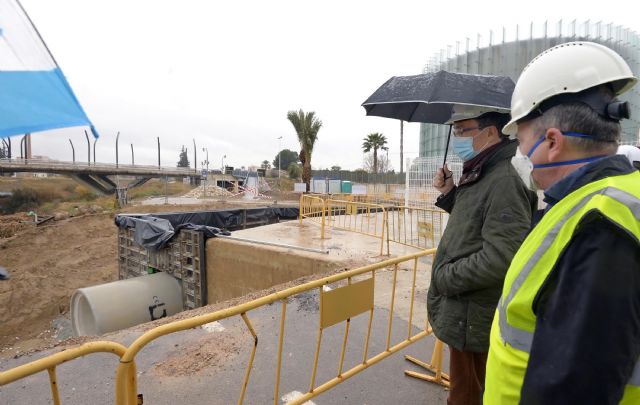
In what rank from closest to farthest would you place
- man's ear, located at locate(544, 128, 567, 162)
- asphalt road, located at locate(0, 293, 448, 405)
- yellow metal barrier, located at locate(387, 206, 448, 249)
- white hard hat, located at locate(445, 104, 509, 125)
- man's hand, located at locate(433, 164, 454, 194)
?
man's ear, located at locate(544, 128, 567, 162) → white hard hat, located at locate(445, 104, 509, 125) → man's hand, located at locate(433, 164, 454, 194) → asphalt road, located at locate(0, 293, 448, 405) → yellow metal barrier, located at locate(387, 206, 448, 249)

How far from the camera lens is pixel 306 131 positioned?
32.2 metres

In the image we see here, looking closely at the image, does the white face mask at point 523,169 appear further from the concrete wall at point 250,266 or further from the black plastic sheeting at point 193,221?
the black plastic sheeting at point 193,221

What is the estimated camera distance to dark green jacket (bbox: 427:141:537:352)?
188cm

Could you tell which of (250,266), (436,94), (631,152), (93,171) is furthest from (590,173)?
(93,171)

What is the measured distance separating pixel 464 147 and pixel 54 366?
8.59 ft

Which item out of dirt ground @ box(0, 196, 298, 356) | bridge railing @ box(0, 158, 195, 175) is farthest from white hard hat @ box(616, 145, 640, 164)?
bridge railing @ box(0, 158, 195, 175)

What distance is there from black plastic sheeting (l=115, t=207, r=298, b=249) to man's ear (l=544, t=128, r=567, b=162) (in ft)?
32.8

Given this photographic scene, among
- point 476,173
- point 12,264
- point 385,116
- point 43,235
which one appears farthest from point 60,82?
point 43,235

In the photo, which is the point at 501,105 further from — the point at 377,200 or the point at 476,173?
the point at 377,200

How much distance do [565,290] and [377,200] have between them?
66.9 feet

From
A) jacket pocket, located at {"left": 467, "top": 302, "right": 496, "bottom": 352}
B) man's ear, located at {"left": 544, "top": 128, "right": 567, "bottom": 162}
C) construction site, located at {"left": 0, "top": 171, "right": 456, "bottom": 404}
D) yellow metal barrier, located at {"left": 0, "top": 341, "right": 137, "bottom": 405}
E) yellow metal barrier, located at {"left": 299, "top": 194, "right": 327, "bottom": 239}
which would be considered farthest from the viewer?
yellow metal barrier, located at {"left": 299, "top": 194, "right": 327, "bottom": 239}

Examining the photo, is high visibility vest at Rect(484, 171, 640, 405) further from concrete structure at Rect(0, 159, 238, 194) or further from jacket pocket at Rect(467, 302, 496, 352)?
concrete structure at Rect(0, 159, 238, 194)

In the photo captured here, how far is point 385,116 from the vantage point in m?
3.90

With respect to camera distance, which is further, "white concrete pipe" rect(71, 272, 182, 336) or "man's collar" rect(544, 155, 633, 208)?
"white concrete pipe" rect(71, 272, 182, 336)
